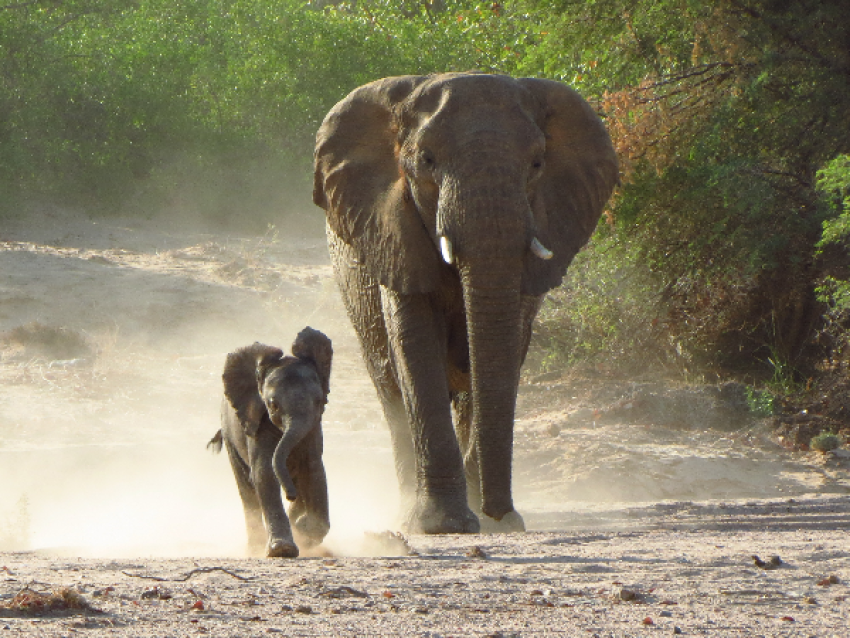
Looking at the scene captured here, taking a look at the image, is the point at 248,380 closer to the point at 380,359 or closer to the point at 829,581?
the point at 380,359

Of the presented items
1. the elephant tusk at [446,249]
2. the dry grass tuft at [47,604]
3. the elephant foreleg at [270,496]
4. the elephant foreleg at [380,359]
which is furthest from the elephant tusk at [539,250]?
the dry grass tuft at [47,604]

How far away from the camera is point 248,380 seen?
5.95 m

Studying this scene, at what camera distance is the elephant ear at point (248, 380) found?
5781 millimetres

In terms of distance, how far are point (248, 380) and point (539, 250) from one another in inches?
62.4

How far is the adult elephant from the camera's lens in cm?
632

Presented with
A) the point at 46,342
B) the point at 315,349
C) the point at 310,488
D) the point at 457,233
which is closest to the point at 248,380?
the point at 315,349

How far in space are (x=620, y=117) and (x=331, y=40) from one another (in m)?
11.3

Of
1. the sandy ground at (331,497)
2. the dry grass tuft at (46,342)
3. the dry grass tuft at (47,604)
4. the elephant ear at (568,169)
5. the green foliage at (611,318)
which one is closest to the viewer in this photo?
the dry grass tuft at (47,604)

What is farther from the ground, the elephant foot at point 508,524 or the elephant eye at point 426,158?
the elephant eye at point 426,158

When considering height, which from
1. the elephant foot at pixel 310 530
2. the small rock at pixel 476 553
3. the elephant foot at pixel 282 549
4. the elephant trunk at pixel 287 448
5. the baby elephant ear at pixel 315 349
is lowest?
the small rock at pixel 476 553

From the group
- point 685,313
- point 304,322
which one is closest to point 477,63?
point 304,322

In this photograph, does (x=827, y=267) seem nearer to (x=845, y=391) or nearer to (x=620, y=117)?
(x=845, y=391)

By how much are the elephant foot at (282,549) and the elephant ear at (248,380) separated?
67 cm

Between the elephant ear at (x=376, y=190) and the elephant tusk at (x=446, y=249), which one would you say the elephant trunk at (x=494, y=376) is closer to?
the elephant tusk at (x=446, y=249)
